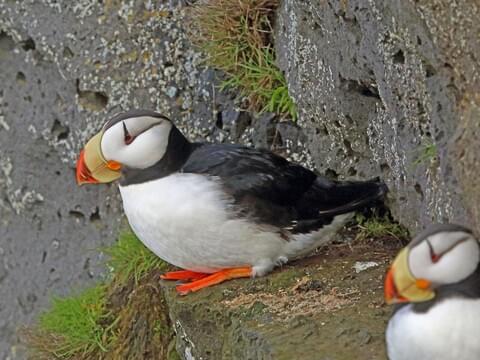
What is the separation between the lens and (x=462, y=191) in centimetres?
349

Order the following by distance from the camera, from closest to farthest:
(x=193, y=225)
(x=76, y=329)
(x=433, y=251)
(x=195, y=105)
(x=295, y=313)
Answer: (x=433, y=251), (x=295, y=313), (x=193, y=225), (x=76, y=329), (x=195, y=105)

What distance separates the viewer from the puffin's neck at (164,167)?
420 centimetres

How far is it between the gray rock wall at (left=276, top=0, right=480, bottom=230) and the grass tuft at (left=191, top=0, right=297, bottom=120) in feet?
0.36

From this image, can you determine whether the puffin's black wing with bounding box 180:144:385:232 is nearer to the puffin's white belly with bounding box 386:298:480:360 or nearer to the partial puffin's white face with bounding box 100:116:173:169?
the partial puffin's white face with bounding box 100:116:173:169

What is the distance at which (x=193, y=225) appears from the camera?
13.5ft

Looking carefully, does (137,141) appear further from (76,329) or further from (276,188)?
(76,329)

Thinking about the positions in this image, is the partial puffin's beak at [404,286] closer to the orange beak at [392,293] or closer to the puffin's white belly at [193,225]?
the orange beak at [392,293]

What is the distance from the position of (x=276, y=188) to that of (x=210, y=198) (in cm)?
29

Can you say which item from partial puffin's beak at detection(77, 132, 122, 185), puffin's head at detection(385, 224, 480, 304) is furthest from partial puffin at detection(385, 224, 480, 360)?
partial puffin's beak at detection(77, 132, 122, 185)

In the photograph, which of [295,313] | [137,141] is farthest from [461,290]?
[137,141]

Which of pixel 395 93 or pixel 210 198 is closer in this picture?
pixel 395 93

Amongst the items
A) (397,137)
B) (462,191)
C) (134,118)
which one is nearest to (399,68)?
(397,137)

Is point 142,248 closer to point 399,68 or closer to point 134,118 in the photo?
point 134,118

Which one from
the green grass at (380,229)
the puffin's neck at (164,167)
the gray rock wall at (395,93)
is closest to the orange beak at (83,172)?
the puffin's neck at (164,167)
